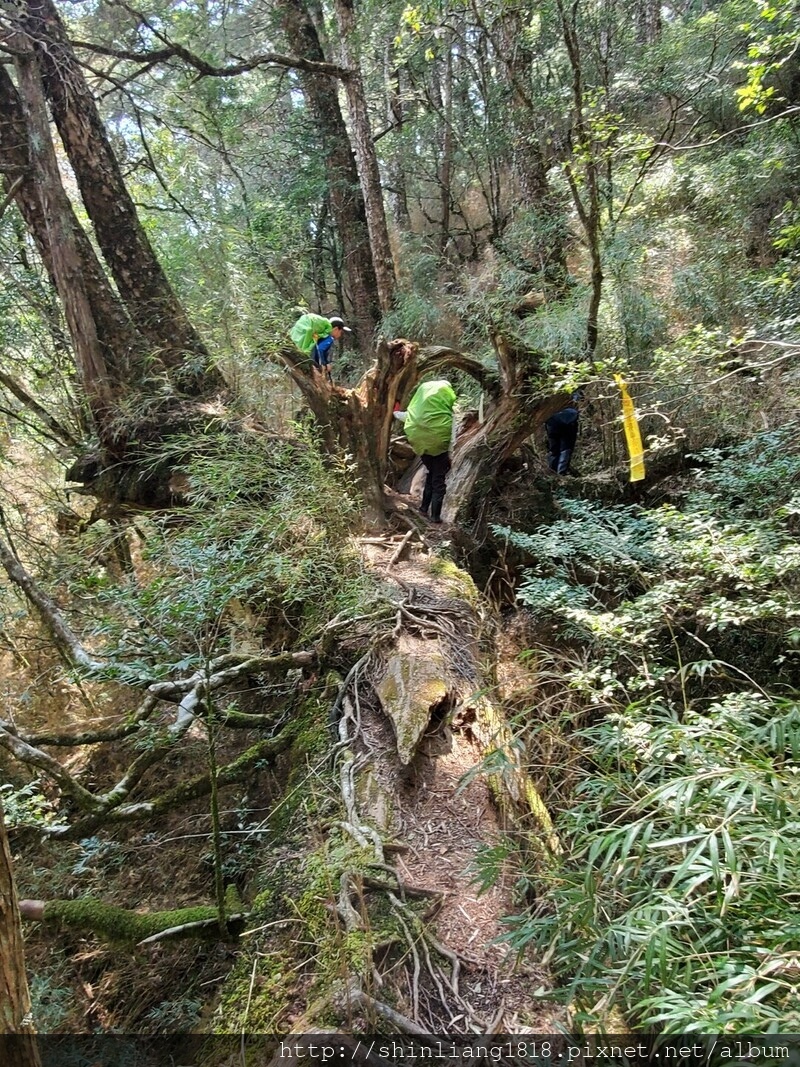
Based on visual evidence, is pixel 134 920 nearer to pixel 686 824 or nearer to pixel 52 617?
pixel 52 617

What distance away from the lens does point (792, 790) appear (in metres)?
1.85

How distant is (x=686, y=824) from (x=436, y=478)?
446cm

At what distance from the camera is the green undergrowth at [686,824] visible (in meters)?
1.56

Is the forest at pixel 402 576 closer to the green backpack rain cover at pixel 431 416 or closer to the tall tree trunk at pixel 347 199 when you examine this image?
the tall tree trunk at pixel 347 199

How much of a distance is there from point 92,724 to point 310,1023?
3493 millimetres

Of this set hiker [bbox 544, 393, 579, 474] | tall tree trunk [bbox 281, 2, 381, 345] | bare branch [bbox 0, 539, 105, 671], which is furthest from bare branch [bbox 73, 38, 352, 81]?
bare branch [bbox 0, 539, 105, 671]

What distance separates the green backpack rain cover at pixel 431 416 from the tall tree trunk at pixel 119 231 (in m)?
2.45

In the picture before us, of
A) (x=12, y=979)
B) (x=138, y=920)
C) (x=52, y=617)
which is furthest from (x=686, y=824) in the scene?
(x=52, y=617)

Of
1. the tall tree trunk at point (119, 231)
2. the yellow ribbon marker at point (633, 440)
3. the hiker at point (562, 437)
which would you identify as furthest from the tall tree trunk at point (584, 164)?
the tall tree trunk at point (119, 231)

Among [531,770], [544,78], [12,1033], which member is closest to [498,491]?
[531,770]

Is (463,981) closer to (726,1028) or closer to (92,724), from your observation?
(726,1028)

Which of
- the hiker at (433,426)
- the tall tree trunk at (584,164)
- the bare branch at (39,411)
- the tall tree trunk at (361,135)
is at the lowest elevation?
the hiker at (433,426)

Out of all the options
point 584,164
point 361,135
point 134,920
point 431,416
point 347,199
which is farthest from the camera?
point 347,199

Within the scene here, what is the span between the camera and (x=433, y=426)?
5.65 m
